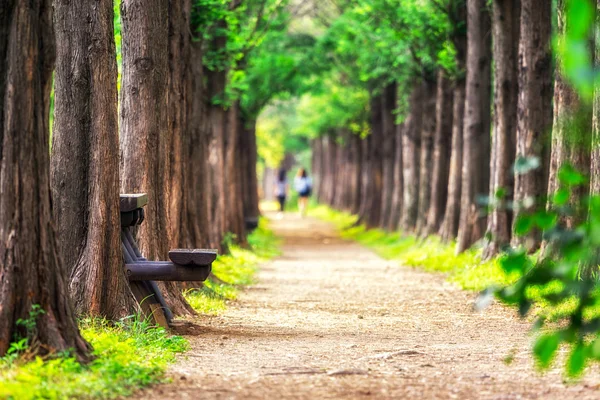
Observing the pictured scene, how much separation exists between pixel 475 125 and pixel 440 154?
424 cm

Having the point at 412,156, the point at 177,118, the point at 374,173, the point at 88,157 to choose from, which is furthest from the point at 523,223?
the point at 374,173

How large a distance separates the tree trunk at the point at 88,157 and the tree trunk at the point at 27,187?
88.3 inches

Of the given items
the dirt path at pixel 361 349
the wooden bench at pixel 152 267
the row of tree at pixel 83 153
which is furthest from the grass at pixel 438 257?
the wooden bench at pixel 152 267

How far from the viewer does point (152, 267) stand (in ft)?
38.4

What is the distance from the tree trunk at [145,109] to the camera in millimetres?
13516

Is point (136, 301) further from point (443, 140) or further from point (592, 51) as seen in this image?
point (443, 140)

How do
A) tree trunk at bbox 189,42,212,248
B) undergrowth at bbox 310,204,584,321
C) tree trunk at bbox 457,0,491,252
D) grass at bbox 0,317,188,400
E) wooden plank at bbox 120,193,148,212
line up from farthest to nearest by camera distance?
tree trunk at bbox 457,0,491,252, tree trunk at bbox 189,42,212,248, undergrowth at bbox 310,204,584,321, wooden plank at bbox 120,193,148,212, grass at bbox 0,317,188,400

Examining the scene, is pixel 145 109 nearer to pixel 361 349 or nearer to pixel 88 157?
pixel 88 157

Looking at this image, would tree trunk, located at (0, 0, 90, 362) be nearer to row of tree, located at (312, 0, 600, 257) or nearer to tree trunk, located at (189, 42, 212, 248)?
row of tree, located at (312, 0, 600, 257)

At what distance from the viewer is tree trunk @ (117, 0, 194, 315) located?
13.5 m

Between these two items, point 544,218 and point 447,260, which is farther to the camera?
point 447,260

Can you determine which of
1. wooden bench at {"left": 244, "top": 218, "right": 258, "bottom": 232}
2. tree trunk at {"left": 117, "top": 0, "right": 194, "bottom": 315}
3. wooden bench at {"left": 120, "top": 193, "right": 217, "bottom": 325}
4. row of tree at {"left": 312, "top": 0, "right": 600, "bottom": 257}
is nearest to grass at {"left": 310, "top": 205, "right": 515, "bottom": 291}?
row of tree at {"left": 312, "top": 0, "right": 600, "bottom": 257}

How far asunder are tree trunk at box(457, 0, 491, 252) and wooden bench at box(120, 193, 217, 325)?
11.9 meters

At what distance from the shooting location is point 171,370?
9328 mm
